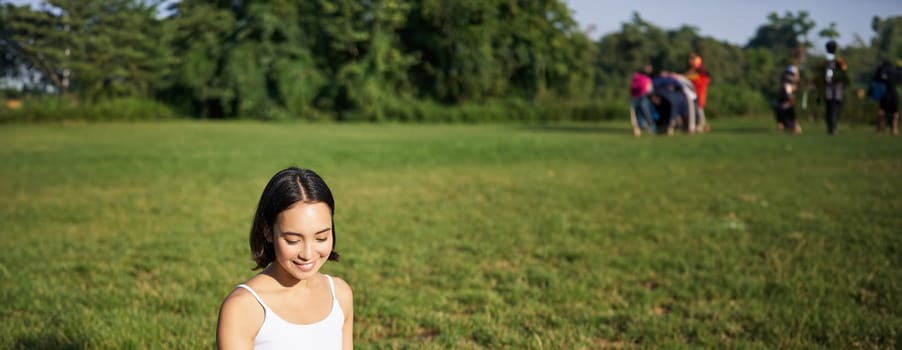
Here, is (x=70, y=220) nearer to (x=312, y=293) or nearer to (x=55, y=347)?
(x=55, y=347)

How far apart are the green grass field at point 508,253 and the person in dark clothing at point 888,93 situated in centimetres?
612

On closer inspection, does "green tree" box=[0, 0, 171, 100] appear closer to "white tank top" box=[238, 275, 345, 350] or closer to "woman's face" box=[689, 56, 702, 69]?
"woman's face" box=[689, 56, 702, 69]

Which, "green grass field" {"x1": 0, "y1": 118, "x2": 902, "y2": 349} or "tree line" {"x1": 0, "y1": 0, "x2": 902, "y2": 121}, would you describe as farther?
"tree line" {"x1": 0, "y1": 0, "x2": 902, "y2": 121}

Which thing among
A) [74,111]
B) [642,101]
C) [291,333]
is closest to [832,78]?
[642,101]

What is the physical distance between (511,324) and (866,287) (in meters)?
2.68

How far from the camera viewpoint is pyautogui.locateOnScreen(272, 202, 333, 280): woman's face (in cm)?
216

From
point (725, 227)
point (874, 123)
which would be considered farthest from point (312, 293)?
point (874, 123)

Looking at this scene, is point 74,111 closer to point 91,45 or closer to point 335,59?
point 91,45

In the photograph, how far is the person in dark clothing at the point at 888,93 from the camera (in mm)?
18136

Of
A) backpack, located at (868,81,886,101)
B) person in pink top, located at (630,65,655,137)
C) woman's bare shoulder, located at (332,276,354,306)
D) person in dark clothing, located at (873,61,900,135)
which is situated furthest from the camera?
person in pink top, located at (630,65,655,137)

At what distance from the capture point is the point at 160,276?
5172 mm

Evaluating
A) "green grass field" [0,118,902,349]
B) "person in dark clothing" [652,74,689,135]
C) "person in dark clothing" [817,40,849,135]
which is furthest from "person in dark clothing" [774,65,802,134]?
"green grass field" [0,118,902,349]

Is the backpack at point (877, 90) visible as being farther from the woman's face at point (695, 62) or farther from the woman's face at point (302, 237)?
the woman's face at point (302, 237)

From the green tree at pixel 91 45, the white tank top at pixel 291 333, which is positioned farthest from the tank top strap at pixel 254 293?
the green tree at pixel 91 45
